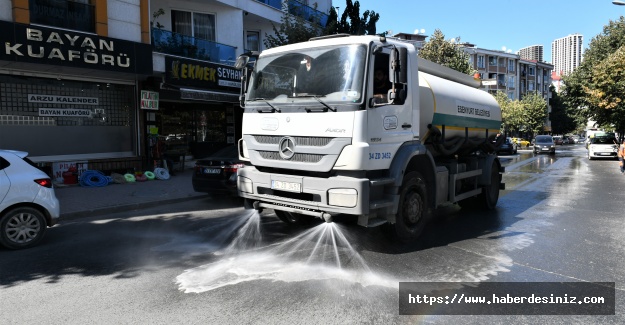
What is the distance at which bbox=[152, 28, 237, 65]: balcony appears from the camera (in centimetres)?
1434

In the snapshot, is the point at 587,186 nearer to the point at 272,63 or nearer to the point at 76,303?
the point at 272,63

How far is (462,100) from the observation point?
25.9 ft

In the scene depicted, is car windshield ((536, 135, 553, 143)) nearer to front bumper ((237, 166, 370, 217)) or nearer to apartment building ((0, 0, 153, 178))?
Answer: apartment building ((0, 0, 153, 178))

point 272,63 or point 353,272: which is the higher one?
point 272,63

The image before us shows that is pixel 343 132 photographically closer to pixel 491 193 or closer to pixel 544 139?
pixel 491 193

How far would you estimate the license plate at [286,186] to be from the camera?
5.43 meters

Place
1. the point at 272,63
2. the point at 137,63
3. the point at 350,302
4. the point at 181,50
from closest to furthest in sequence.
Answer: the point at 350,302 → the point at 272,63 → the point at 137,63 → the point at 181,50

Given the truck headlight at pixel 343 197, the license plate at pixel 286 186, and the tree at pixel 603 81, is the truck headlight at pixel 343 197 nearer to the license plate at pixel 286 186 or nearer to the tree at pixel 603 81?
the license plate at pixel 286 186

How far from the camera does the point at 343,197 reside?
5.07 m

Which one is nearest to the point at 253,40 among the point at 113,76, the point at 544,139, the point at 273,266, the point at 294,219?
the point at 113,76

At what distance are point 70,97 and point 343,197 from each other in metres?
11.2

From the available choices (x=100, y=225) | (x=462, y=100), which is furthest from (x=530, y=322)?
(x=100, y=225)

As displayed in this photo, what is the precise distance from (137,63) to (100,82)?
1752 mm

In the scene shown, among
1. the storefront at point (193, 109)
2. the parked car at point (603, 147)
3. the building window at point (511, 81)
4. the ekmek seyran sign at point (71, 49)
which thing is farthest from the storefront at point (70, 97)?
the building window at point (511, 81)
